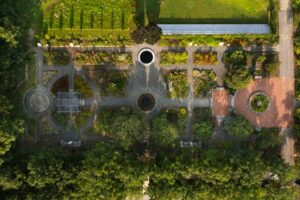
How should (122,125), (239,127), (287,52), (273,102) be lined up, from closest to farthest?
(122,125), (239,127), (273,102), (287,52)

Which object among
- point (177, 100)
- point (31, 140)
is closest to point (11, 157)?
point (31, 140)

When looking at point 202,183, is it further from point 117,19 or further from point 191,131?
point 117,19

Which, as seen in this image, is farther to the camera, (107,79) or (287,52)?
(287,52)

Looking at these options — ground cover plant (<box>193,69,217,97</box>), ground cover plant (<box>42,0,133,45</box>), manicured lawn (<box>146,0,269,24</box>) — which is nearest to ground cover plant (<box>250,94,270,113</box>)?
ground cover plant (<box>193,69,217,97</box>)

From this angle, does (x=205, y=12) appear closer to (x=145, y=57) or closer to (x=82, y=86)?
(x=145, y=57)

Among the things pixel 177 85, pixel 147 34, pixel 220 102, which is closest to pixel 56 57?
pixel 147 34

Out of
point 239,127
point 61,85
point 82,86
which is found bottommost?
point 239,127
